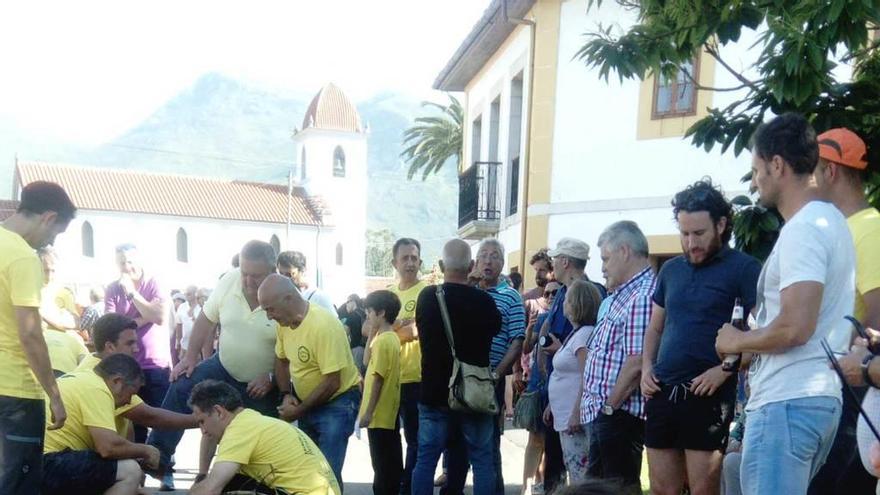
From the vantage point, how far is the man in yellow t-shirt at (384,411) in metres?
7.26

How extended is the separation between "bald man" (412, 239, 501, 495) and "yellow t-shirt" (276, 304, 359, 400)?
52cm

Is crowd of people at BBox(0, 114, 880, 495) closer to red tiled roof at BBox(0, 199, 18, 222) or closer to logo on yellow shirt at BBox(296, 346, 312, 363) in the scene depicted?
logo on yellow shirt at BBox(296, 346, 312, 363)

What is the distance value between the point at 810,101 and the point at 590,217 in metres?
10.8

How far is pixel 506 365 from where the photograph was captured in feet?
23.7

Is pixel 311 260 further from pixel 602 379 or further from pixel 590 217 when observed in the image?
pixel 602 379

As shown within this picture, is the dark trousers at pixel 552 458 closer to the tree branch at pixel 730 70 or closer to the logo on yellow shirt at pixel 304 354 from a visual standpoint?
the logo on yellow shirt at pixel 304 354

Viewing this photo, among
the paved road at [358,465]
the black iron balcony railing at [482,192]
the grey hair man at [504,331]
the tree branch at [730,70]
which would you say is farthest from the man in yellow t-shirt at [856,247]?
the black iron balcony railing at [482,192]

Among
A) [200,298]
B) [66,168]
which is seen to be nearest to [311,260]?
[66,168]

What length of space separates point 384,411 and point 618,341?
2.26 metres

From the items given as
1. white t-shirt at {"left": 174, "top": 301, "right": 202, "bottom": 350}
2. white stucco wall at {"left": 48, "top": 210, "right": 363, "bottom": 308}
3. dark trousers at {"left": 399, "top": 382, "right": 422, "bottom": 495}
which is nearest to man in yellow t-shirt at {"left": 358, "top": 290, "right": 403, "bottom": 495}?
dark trousers at {"left": 399, "top": 382, "right": 422, "bottom": 495}

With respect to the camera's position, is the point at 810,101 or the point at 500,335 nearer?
the point at 810,101

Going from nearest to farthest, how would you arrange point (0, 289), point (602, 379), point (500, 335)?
1. point (0, 289)
2. point (602, 379)
3. point (500, 335)

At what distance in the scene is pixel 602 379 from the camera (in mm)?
5617

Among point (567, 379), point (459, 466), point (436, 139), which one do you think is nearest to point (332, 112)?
point (436, 139)
